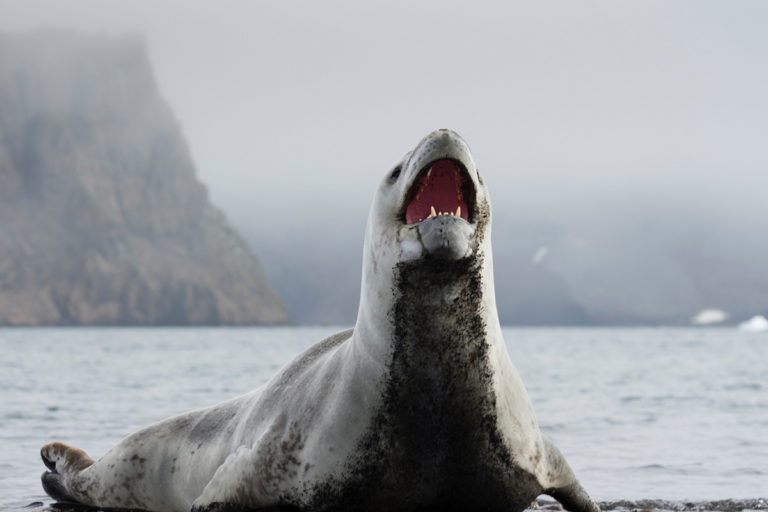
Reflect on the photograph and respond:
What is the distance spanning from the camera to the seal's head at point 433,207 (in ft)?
13.1

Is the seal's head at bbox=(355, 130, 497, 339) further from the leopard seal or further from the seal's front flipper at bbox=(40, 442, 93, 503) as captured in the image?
the seal's front flipper at bbox=(40, 442, 93, 503)

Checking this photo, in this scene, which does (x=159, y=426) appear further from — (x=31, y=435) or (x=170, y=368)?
(x=170, y=368)

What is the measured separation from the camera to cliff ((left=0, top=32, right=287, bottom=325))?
132250 millimetres

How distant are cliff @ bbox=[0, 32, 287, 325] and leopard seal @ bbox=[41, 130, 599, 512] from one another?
131 meters

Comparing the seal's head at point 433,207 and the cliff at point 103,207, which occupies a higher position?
the cliff at point 103,207

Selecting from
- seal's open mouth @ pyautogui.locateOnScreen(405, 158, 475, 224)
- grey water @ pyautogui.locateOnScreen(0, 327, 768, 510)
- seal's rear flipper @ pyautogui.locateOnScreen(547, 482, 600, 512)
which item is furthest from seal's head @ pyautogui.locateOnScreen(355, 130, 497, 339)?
grey water @ pyautogui.locateOnScreen(0, 327, 768, 510)

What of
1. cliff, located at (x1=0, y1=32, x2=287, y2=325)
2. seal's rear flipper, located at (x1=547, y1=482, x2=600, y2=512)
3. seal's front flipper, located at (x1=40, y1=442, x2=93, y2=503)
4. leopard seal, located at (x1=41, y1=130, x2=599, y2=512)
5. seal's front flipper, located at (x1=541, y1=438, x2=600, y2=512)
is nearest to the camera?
leopard seal, located at (x1=41, y1=130, x2=599, y2=512)

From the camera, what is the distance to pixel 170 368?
3133 cm

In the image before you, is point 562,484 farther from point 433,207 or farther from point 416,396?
point 433,207

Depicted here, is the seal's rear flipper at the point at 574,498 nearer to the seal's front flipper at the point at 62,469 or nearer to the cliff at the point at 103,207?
the seal's front flipper at the point at 62,469

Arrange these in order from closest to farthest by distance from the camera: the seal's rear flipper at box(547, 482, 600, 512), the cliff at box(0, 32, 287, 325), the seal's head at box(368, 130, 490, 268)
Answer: the seal's head at box(368, 130, 490, 268) → the seal's rear flipper at box(547, 482, 600, 512) → the cliff at box(0, 32, 287, 325)

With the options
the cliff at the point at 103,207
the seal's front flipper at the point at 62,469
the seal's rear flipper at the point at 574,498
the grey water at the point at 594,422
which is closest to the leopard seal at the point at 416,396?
the seal's rear flipper at the point at 574,498

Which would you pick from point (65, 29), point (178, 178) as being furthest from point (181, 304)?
point (65, 29)

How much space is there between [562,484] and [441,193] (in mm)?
1845
